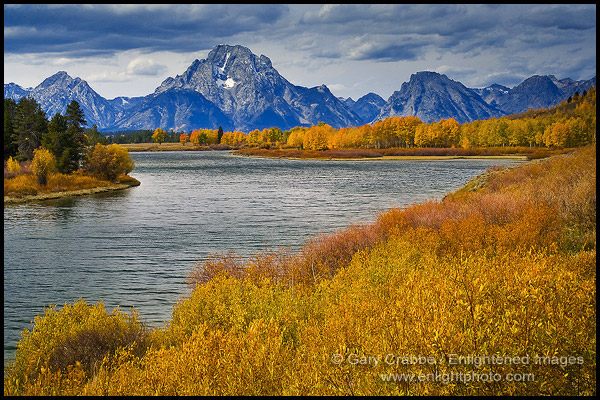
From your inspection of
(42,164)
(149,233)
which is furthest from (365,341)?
(42,164)

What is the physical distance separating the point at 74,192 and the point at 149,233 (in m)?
35.4

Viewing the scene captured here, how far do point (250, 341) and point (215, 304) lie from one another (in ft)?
18.8

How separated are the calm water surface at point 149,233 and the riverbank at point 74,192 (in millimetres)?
3565

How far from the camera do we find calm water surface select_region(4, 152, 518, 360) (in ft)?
69.3

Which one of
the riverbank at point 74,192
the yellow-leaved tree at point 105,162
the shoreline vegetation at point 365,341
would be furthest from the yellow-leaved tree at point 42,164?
the shoreline vegetation at point 365,341

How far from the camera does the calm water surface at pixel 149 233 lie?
69.3ft

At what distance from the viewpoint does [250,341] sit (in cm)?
838

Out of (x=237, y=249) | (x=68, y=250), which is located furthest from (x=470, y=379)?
(x=68, y=250)

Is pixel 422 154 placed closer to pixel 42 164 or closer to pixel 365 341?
pixel 42 164

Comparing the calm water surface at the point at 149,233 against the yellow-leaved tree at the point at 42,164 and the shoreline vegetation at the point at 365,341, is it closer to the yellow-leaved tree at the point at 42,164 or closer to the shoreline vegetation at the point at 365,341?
the shoreline vegetation at the point at 365,341

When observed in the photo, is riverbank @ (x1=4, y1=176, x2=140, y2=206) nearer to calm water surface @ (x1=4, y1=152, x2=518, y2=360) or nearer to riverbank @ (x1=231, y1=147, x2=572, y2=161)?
calm water surface @ (x1=4, y1=152, x2=518, y2=360)

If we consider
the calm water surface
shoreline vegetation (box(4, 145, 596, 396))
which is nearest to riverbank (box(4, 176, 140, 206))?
the calm water surface

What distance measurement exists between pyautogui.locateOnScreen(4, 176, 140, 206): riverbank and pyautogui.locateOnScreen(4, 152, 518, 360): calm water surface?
3.56m

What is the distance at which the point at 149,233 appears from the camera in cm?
3569
